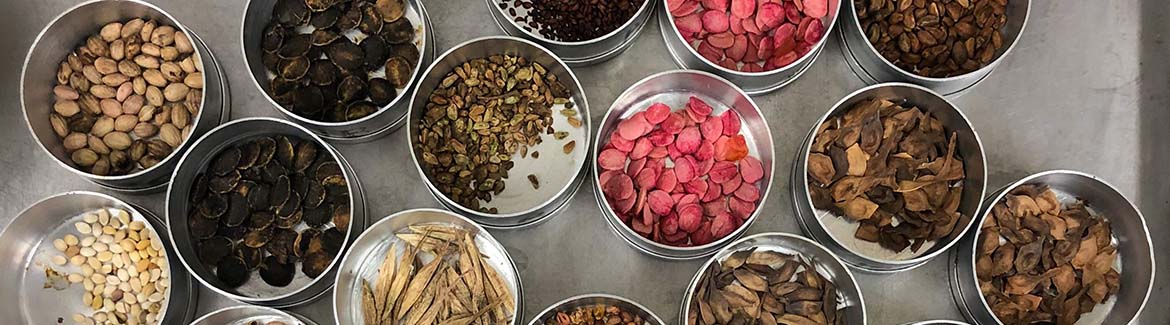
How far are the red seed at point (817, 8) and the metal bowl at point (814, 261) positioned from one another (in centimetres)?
47

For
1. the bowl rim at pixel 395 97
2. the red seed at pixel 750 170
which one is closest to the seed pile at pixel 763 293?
the red seed at pixel 750 170

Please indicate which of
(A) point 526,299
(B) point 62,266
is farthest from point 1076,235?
(B) point 62,266

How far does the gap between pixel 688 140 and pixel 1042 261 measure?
2.37 feet

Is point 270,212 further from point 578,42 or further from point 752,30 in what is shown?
point 752,30

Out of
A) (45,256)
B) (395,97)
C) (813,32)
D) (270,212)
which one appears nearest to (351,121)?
(395,97)

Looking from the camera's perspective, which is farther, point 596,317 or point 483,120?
point 483,120

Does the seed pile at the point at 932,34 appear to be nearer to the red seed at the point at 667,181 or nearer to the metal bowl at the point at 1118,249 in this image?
the metal bowl at the point at 1118,249

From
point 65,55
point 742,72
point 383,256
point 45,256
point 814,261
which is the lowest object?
point 45,256

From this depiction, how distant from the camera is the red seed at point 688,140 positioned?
63.4 inches

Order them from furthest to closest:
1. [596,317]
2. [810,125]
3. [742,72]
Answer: [810,125] → [742,72] → [596,317]

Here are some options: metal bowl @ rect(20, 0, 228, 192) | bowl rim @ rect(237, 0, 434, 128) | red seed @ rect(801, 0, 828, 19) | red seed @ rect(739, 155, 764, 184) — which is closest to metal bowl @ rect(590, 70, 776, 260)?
red seed @ rect(739, 155, 764, 184)

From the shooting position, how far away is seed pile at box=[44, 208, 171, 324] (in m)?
1.58

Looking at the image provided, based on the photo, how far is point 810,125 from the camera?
1716 mm

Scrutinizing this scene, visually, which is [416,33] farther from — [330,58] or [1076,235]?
[1076,235]
